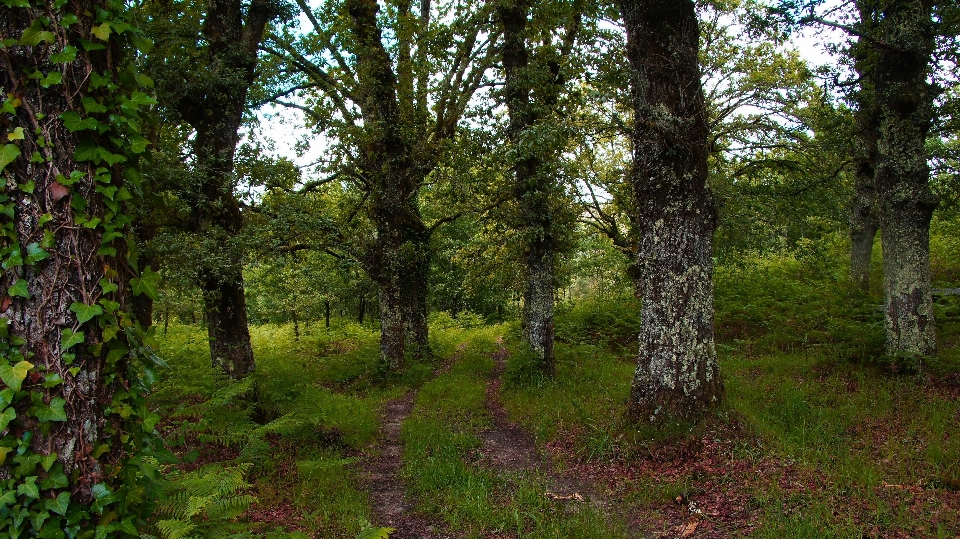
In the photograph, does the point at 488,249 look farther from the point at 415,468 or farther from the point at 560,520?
the point at 560,520

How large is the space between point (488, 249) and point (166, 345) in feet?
31.2

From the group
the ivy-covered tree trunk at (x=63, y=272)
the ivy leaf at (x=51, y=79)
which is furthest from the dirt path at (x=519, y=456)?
the ivy leaf at (x=51, y=79)

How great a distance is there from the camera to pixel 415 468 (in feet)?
22.9

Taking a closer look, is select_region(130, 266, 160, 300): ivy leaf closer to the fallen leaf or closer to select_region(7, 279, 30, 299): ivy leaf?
select_region(7, 279, 30, 299): ivy leaf

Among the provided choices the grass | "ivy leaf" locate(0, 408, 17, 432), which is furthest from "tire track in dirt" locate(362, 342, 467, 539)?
"ivy leaf" locate(0, 408, 17, 432)

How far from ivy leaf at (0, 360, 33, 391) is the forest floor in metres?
1.25

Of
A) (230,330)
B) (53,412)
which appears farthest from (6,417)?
(230,330)

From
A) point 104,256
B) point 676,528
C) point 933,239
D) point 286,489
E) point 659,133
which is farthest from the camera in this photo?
point 933,239

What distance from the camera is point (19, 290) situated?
2396mm

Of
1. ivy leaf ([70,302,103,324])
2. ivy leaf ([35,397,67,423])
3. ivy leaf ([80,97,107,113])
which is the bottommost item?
ivy leaf ([35,397,67,423])

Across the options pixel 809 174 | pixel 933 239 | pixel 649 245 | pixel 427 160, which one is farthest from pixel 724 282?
pixel 649 245

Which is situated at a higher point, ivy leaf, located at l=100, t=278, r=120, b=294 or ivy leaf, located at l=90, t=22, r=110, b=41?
ivy leaf, located at l=90, t=22, r=110, b=41

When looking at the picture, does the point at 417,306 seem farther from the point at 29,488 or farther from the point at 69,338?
the point at 29,488

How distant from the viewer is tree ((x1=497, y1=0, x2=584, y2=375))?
11.3 meters
